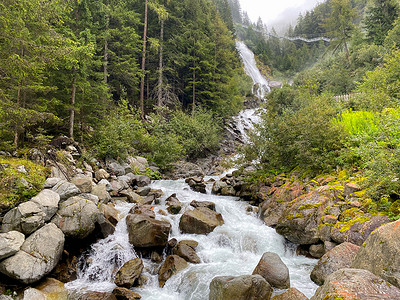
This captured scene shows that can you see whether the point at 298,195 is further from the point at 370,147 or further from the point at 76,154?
the point at 76,154

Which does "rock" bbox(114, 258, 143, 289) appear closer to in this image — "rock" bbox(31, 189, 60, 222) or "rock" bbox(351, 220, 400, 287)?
"rock" bbox(31, 189, 60, 222)

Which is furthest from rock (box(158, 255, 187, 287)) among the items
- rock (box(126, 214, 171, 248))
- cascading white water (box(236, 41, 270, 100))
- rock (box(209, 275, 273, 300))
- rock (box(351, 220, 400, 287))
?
cascading white water (box(236, 41, 270, 100))

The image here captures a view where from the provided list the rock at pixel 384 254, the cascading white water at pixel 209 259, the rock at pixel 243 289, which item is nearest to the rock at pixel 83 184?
the cascading white water at pixel 209 259

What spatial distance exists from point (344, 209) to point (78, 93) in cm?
1389

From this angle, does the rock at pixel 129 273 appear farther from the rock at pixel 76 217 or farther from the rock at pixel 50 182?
the rock at pixel 50 182

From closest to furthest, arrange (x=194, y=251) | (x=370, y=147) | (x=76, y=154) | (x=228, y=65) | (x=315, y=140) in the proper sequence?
1. (x=370, y=147)
2. (x=194, y=251)
3. (x=315, y=140)
4. (x=76, y=154)
5. (x=228, y=65)

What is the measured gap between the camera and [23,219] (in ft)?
19.3

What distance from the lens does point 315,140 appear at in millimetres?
9312

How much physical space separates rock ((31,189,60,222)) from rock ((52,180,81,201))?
0.27m

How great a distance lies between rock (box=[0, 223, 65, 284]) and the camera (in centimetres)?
516

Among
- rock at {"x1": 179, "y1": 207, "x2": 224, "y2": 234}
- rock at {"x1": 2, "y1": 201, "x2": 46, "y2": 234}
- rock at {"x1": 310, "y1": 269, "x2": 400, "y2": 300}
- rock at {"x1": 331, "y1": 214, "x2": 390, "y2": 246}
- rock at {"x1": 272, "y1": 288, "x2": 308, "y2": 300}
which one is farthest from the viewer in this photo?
rock at {"x1": 179, "y1": 207, "x2": 224, "y2": 234}

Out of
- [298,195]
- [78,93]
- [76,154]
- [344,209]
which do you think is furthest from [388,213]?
[78,93]

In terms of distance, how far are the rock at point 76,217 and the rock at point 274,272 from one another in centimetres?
508

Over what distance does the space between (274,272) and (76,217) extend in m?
5.78
